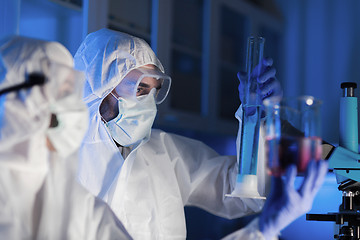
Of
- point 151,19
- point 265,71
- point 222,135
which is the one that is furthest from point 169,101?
point 265,71

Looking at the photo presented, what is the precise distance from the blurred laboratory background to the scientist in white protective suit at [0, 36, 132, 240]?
100cm

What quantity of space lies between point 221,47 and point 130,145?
161cm

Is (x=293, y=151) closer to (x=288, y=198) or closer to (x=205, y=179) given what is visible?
(x=288, y=198)

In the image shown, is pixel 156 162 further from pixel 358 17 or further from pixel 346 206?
pixel 358 17

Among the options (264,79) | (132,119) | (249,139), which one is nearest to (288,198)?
(249,139)

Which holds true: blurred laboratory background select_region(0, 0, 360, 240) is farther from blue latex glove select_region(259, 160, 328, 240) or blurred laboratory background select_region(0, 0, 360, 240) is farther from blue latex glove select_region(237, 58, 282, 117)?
blue latex glove select_region(259, 160, 328, 240)

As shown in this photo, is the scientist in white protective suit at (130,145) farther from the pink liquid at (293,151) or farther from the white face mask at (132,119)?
the pink liquid at (293,151)

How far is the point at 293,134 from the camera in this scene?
1103mm

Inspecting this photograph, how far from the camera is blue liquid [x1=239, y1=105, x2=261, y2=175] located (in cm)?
148

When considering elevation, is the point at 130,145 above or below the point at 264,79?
below

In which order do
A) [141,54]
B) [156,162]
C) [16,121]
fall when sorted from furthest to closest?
[156,162] → [141,54] → [16,121]

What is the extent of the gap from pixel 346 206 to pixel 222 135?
1676 millimetres

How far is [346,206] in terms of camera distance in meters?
1.61

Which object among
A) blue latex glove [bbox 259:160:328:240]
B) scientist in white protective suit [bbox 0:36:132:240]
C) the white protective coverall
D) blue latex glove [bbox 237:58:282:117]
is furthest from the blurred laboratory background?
blue latex glove [bbox 259:160:328:240]
